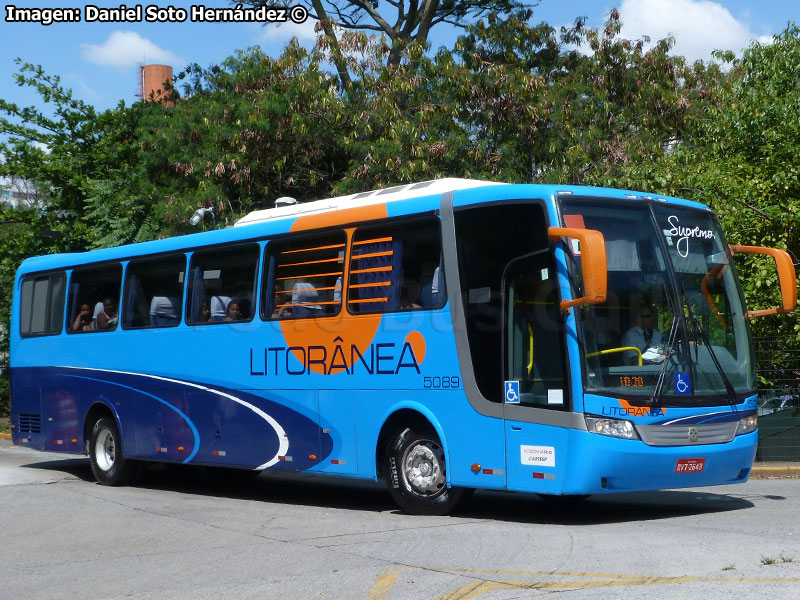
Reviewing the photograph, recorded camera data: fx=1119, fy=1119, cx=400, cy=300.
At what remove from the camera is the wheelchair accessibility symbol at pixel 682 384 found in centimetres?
1051

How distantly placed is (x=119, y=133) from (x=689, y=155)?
18.6 metres

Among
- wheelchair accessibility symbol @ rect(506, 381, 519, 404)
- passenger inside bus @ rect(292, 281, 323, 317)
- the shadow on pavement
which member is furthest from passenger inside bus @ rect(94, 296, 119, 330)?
wheelchair accessibility symbol @ rect(506, 381, 519, 404)

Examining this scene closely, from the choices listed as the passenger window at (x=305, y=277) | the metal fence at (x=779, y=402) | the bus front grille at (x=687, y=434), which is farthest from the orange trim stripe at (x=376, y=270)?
the metal fence at (x=779, y=402)

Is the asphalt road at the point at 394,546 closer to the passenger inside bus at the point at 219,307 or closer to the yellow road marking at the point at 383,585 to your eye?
the yellow road marking at the point at 383,585

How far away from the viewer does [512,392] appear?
1077 cm

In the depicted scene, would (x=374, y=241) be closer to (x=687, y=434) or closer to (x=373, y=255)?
(x=373, y=255)

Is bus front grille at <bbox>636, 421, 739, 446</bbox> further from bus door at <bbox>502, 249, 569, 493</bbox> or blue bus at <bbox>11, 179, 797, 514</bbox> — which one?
bus door at <bbox>502, 249, 569, 493</bbox>

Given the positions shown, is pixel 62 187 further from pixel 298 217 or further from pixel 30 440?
pixel 298 217

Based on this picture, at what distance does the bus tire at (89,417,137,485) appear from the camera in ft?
54.5

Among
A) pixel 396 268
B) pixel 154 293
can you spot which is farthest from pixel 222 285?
pixel 396 268

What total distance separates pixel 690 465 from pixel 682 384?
0.78 m

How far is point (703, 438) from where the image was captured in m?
10.7

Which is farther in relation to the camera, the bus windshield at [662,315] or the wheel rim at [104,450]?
the wheel rim at [104,450]

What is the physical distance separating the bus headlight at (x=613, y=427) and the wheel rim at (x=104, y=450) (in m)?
9.06
